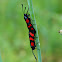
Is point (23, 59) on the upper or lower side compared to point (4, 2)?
Result: lower

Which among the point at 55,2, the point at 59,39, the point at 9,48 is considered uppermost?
the point at 55,2

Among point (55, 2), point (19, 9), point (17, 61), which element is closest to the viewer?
point (17, 61)

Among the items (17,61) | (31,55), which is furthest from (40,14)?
(17,61)

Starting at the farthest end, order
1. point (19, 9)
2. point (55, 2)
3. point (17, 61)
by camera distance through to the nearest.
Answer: point (19, 9) → point (55, 2) → point (17, 61)

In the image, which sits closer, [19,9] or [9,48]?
[9,48]

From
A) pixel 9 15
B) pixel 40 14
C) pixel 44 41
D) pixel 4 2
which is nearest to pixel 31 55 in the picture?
pixel 44 41

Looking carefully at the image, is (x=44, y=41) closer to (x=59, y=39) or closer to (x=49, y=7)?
(x=59, y=39)
